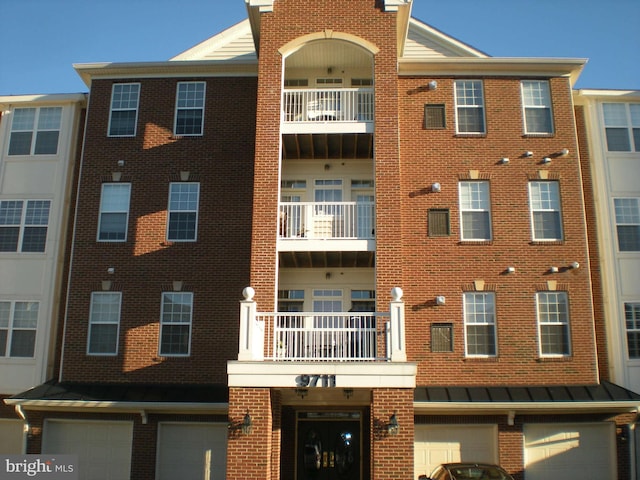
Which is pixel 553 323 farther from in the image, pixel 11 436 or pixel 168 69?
pixel 11 436

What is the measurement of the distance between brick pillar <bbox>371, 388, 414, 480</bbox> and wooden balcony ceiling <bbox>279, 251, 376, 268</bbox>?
425 cm

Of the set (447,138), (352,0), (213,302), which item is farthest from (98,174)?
(447,138)

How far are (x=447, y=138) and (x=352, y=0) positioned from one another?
479 centimetres

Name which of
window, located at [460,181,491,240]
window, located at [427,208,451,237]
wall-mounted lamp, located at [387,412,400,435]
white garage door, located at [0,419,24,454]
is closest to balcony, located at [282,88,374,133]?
window, located at [427,208,451,237]

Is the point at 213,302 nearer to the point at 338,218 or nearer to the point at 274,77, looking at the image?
the point at 338,218

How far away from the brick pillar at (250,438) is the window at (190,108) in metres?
8.84

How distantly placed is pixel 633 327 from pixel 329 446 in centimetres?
922

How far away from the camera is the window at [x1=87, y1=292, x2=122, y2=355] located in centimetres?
1869

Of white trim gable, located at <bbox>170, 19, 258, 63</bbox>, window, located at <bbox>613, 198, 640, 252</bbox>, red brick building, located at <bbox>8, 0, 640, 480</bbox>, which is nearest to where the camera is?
red brick building, located at <bbox>8, 0, 640, 480</bbox>

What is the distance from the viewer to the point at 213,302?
734 inches

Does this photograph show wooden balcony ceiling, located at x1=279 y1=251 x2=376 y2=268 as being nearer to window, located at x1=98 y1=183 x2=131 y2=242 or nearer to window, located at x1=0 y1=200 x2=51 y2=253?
window, located at x1=98 y1=183 x2=131 y2=242

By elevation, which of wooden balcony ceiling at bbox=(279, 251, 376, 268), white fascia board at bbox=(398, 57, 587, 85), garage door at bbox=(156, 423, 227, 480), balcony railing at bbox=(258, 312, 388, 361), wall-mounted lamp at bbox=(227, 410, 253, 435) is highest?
white fascia board at bbox=(398, 57, 587, 85)

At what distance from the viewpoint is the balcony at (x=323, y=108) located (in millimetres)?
17750

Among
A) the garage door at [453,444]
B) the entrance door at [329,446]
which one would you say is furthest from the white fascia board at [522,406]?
the entrance door at [329,446]
